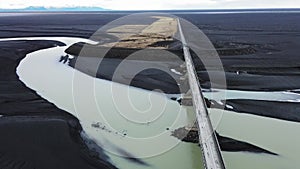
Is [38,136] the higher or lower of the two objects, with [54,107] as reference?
higher

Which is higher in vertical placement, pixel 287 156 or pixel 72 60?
pixel 287 156

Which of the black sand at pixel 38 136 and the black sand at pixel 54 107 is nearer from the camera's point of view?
the black sand at pixel 38 136

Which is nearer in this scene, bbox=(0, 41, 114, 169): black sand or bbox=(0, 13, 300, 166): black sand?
Result: bbox=(0, 41, 114, 169): black sand

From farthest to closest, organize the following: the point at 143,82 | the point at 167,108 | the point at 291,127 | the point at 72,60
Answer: the point at 72,60, the point at 143,82, the point at 167,108, the point at 291,127

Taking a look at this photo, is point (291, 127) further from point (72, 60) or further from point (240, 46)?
point (240, 46)

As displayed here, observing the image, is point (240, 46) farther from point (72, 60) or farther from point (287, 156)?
point (287, 156)

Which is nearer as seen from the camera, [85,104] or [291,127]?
[291,127]

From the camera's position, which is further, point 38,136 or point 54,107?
point 54,107

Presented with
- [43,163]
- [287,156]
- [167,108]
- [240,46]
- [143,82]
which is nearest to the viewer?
[43,163]

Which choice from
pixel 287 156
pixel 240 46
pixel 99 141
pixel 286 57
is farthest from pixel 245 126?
pixel 240 46
